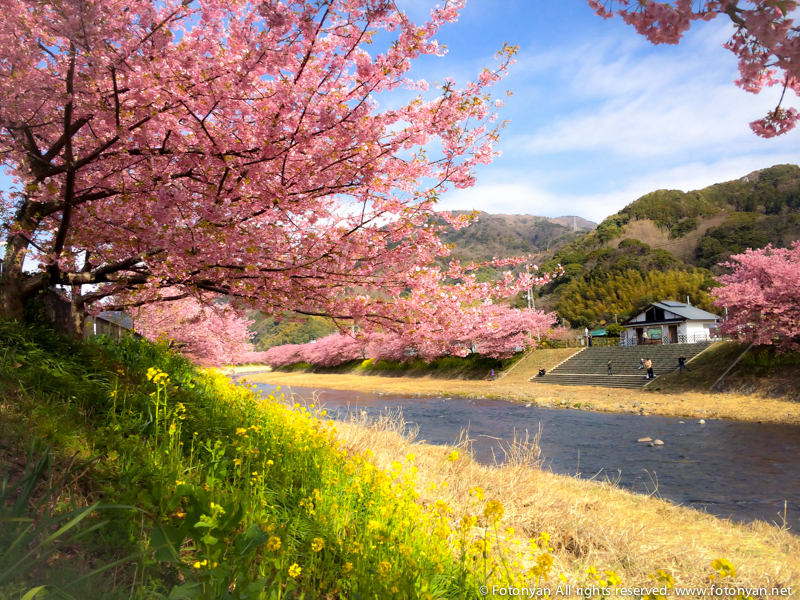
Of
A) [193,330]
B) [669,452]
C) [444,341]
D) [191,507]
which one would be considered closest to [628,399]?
[669,452]

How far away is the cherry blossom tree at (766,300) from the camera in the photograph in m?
22.2

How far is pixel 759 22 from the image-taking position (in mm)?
2020

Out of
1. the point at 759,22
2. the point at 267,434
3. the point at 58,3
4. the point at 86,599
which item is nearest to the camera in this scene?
→ the point at 86,599

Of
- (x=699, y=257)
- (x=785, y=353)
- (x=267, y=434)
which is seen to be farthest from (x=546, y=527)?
(x=699, y=257)

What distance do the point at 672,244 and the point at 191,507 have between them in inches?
4552

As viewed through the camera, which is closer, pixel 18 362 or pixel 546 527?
pixel 18 362

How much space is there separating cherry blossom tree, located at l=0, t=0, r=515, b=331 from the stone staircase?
2674 cm

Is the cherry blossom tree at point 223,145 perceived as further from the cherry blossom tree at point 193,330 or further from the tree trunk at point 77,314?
the cherry blossom tree at point 193,330

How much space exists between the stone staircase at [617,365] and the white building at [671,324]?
12.9 m

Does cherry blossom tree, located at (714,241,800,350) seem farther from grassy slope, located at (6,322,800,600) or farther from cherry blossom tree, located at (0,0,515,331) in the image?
cherry blossom tree, located at (0,0,515,331)

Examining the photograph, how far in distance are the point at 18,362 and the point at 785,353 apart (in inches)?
1130

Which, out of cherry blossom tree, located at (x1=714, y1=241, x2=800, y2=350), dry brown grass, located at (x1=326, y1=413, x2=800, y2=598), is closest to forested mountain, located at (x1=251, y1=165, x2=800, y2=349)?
cherry blossom tree, located at (x1=714, y1=241, x2=800, y2=350)

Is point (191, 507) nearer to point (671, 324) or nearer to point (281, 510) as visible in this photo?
point (281, 510)

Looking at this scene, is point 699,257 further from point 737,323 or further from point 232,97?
point 232,97
